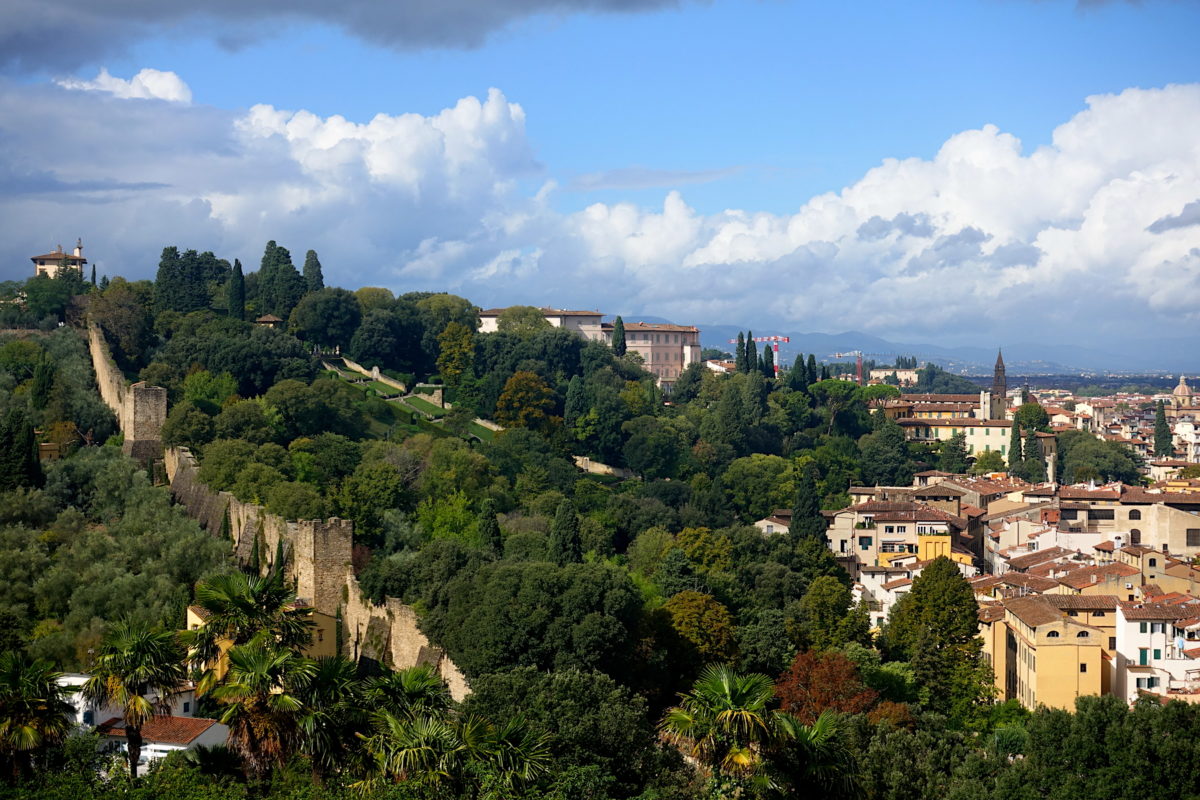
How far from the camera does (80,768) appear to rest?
18625 millimetres

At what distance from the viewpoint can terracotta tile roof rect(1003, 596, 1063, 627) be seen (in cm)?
3538

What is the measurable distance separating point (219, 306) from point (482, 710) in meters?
48.8

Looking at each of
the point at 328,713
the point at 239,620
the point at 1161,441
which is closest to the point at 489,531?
the point at 328,713

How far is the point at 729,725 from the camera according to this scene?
1792 cm

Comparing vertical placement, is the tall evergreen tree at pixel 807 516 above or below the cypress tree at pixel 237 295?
below

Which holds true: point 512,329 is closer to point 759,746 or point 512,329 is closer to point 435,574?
point 435,574

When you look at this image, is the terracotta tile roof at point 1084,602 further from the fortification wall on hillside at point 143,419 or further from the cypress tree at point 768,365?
the cypress tree at point 768,365

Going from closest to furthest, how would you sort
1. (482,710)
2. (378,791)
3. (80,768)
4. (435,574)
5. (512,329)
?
(378,791) → (80,768) → (482,710) → (435,574) → (512,329)

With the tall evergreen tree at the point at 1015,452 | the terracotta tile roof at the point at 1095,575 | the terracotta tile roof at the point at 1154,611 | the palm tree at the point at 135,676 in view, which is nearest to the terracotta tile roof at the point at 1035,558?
the terracotta tile roof at the point at 1095,575

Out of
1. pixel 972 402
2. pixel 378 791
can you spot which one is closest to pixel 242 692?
pixel 378 791

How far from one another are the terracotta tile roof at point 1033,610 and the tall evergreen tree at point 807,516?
15690mm

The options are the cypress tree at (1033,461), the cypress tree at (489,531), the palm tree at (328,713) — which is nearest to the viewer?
the palm tree at (328,713)

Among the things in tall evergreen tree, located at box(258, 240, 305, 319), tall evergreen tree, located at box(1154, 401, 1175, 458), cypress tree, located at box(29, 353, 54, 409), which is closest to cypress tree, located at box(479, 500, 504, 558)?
cypress tree, located at box(29, 353, 54, 409)

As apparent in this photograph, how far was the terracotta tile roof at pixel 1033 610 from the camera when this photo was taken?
3538 cm
